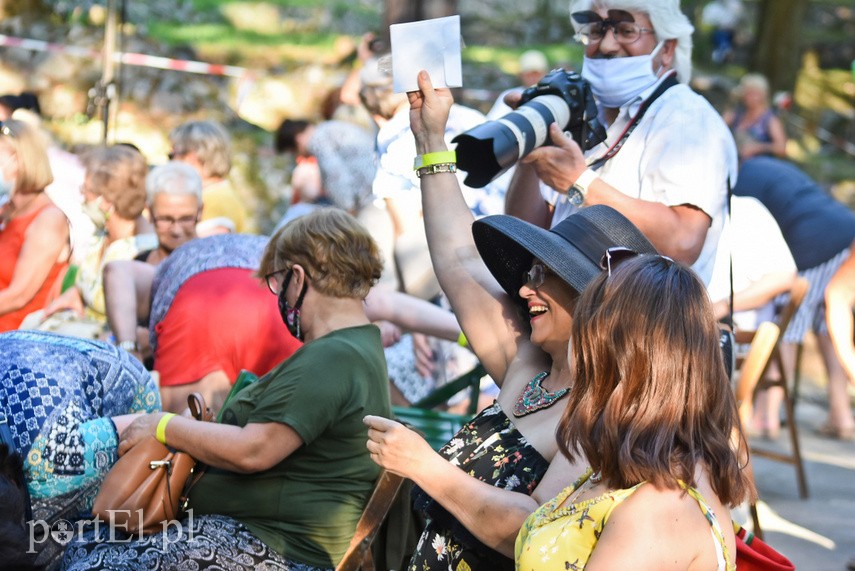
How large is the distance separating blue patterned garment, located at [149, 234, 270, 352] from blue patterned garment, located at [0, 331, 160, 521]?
829mm

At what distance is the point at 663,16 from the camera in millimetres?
3180

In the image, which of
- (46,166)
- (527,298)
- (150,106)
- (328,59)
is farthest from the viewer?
(328,59)

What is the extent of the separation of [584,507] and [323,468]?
49.1 inches

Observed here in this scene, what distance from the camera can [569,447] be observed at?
2.16 m

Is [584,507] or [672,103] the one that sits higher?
[672,103]

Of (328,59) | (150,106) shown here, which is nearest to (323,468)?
(150,106)

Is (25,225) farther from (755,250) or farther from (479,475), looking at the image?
(755,250)

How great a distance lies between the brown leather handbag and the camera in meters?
2.94

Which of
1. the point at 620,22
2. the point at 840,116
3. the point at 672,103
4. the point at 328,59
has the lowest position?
the point at 840,116

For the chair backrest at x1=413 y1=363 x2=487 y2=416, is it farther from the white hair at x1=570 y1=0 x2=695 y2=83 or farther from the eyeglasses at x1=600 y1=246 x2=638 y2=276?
the eyeglasses at x1=600 y1=246 x2=638 y2=276

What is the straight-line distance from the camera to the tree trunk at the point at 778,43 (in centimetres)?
1433

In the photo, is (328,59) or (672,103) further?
(328,59)

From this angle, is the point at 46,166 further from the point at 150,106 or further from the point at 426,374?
the point at 150,106

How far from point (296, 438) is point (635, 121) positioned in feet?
4.33
